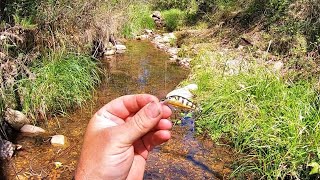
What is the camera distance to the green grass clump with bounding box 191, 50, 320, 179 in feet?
12.8

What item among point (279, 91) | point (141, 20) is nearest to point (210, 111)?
point (279, 91)

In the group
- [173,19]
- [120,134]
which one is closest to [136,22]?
[173,19]

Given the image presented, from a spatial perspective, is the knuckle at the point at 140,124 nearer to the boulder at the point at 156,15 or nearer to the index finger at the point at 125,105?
the index finger at the point at 125,105

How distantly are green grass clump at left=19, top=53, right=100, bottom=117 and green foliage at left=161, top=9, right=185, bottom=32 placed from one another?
33.1ft

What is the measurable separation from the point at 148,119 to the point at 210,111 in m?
4.22

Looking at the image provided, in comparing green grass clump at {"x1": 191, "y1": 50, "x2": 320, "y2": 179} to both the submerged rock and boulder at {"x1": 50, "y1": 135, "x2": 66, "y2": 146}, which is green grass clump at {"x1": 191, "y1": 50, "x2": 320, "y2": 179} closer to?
the submerged rock

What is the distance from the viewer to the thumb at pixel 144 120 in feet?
5.55

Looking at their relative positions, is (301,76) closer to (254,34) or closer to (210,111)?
(210,111)

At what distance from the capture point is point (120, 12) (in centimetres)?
1228

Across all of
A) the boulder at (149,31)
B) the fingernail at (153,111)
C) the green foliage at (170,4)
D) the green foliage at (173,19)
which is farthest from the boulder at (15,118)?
the green foliage at (170,4)

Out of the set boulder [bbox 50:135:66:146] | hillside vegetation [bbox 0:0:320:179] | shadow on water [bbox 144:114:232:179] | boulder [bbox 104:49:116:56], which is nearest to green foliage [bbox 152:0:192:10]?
boulder [bbox 104:49:116:56]

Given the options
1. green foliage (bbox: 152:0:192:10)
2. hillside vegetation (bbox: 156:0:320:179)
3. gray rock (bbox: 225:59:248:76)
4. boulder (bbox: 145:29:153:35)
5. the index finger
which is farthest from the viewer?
green foliage (bbox: 152:0:192:10)

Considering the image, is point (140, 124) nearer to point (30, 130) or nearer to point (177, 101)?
point (177, 101)

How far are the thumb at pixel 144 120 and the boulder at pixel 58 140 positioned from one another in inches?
136
